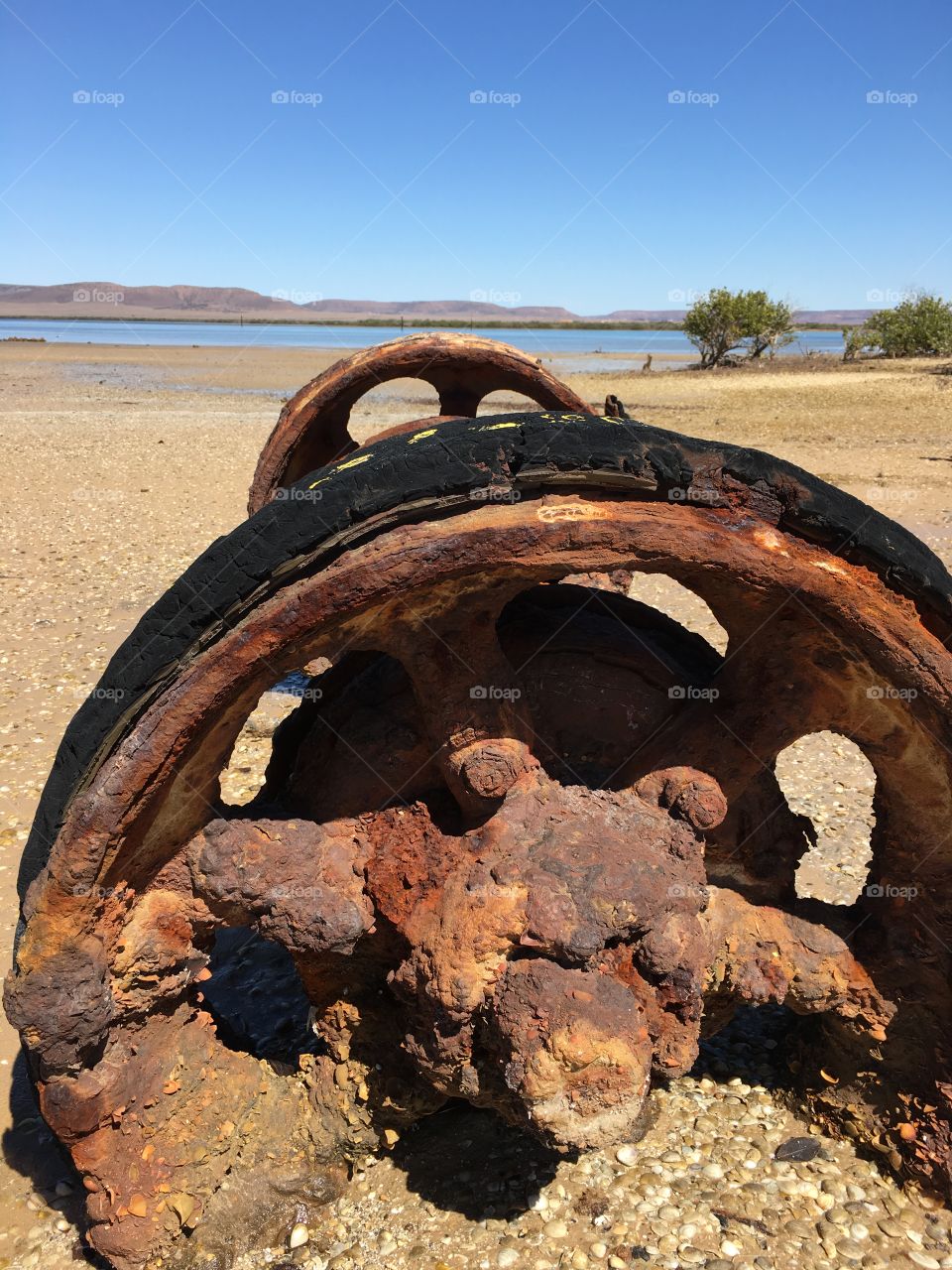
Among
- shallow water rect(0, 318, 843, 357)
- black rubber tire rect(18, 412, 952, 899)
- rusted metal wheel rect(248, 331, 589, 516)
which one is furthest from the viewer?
shallow water rect(0, 318, 843, 357)

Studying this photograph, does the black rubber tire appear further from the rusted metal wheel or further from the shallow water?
the shallow water

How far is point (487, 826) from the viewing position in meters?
2.07

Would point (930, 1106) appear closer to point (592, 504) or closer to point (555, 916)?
→ point (555, 916)

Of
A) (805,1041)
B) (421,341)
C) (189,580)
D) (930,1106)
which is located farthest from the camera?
(421,341)

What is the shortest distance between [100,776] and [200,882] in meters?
0.40

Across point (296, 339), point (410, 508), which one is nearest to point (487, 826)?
point (410, 508)

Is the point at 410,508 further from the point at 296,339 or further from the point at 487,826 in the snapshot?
the point at 296,339

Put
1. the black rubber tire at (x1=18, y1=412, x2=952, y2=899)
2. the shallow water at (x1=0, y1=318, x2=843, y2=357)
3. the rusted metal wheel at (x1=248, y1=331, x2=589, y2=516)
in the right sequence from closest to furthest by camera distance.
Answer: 1. the black rubber tire at (x1=18, y1=412, x2=952, y2=899)
2. the rusted metal wheel at (x1=248, y1=331, x2=589, y2=516)
3. the shallow water at (x1=0, y1=318, x2=843, y2=357)

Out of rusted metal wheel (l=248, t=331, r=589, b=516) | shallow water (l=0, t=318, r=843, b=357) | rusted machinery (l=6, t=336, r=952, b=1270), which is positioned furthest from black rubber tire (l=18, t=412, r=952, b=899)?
shallow water (l=0, t=318, r=843, b=357)

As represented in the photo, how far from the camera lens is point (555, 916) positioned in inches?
75.3

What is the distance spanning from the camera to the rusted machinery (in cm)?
178

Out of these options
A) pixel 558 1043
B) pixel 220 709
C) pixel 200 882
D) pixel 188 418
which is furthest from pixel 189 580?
pixel 188 418

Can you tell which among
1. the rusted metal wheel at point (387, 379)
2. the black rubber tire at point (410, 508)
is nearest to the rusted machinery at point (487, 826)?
the black rubber tire at point (410, 508)

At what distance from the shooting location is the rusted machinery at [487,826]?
5.83 ft
